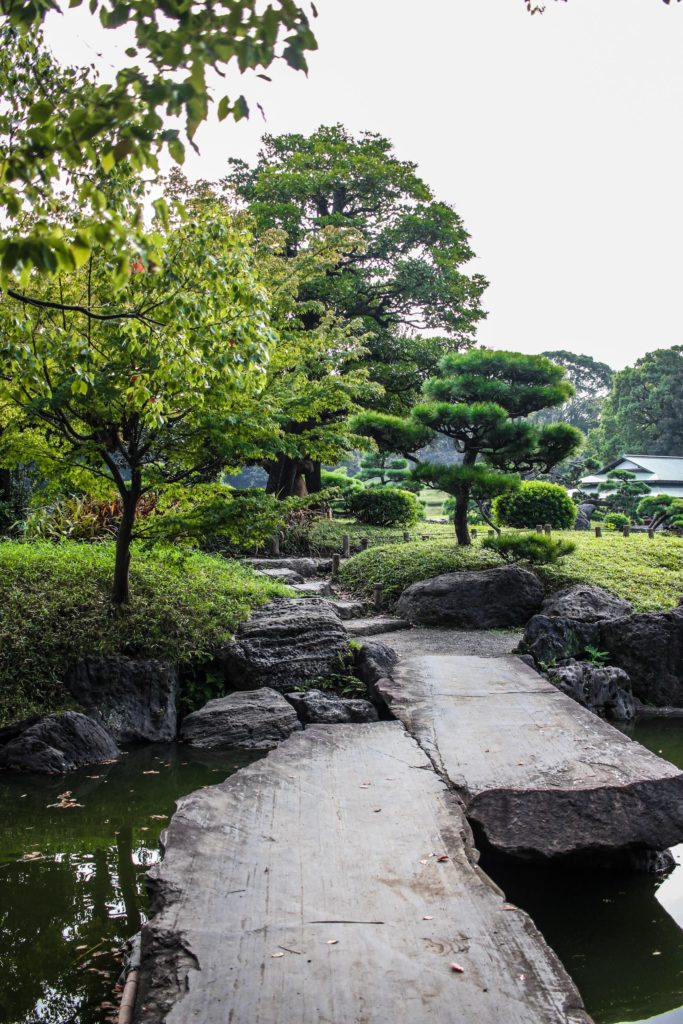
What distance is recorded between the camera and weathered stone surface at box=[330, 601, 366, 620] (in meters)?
9.71

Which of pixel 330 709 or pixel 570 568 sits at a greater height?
pixel 570 568

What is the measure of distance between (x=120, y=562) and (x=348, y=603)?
3670 mm

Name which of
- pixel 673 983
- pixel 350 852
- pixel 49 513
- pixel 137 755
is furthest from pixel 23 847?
pixel 49 513

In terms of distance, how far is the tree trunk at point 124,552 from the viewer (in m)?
7.07

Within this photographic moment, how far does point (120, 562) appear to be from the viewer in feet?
23.3

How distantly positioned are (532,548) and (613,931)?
730 cm

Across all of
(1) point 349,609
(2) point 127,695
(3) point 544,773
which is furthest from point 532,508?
(3) point 544,773

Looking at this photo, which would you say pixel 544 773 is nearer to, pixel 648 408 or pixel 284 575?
pixel 284 575

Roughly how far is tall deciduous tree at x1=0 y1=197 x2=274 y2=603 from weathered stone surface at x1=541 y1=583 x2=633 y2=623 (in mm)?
3773

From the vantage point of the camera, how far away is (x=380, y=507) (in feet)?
56.0

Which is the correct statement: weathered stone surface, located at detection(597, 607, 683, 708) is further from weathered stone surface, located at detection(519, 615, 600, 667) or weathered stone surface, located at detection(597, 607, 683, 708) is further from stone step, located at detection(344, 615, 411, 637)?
stone step, located at detection(344, 615, 411, 637)

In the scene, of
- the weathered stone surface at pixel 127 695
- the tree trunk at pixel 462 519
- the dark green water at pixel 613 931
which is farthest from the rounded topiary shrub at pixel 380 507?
the dark green water at pixel 613 931

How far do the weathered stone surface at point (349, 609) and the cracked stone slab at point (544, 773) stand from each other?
3.72m

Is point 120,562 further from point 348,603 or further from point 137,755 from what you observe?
point 348,603
